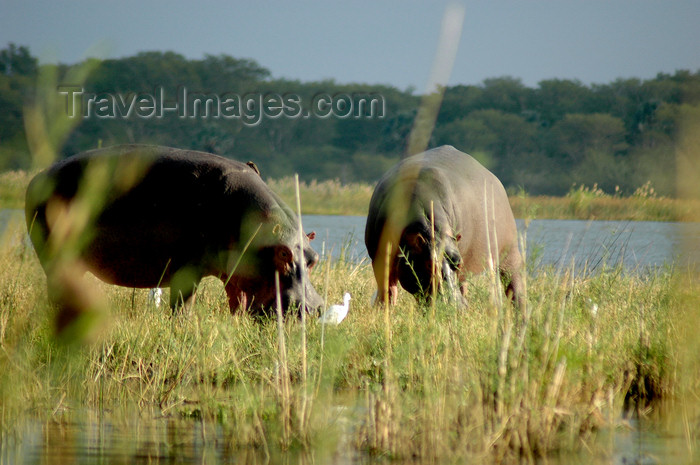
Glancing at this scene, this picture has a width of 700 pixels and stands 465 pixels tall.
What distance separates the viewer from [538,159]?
43.8 metres

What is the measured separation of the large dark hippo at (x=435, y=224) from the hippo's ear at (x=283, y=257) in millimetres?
589

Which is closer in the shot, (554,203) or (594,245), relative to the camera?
(594,245)

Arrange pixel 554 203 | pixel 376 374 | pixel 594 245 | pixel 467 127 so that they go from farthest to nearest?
pixel 467 127 < pixel 554 203 < pixel 594 245 < pixel 376 374

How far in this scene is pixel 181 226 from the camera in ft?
15.5

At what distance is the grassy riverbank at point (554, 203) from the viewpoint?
2.33 metres

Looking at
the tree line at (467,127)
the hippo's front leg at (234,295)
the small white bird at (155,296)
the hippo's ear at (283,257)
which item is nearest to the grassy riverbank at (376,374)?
the small white bird at (155,296)

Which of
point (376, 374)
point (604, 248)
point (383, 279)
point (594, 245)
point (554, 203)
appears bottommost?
point (554, 203)

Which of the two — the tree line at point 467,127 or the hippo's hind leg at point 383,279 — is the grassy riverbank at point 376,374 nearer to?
the hippo's hind leg at point 383,279

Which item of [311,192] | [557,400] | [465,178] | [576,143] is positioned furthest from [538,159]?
[557,400]

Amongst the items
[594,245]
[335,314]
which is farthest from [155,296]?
[594,245]

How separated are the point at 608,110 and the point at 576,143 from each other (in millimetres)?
7543

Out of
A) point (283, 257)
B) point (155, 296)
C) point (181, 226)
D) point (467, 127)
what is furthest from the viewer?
point (467, 127)

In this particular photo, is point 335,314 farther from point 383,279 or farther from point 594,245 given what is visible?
point 594,245

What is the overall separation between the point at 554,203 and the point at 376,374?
59.8 ft
